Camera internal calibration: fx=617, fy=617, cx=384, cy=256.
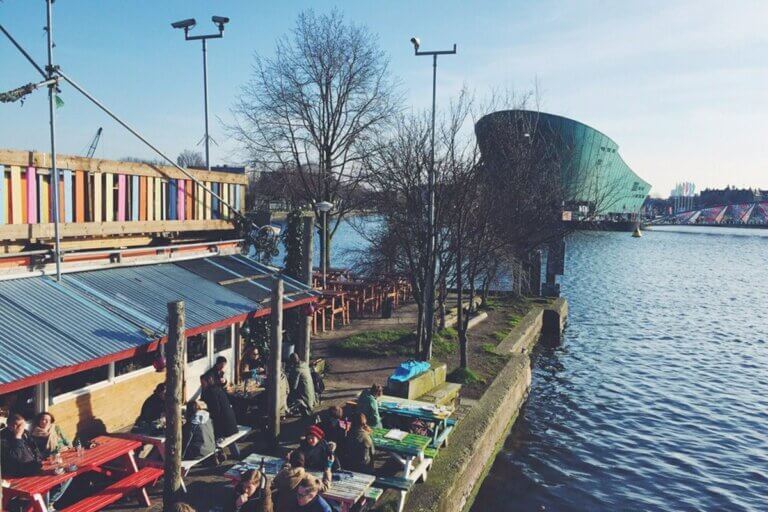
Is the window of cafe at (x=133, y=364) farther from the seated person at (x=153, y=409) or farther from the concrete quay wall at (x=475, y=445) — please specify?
the concrete quay wall at (x=475, y=445)

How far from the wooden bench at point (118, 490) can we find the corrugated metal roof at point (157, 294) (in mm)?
2096

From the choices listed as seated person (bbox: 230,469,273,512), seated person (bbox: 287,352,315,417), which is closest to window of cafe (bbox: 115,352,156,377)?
seated person (bbox: 287,352,315,417)

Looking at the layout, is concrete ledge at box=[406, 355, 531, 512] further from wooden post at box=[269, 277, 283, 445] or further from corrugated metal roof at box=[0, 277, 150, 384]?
corrugated metal roof at box=[0, 277, 150, 384]

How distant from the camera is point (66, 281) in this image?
961cm

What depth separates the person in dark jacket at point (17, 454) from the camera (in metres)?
6.80

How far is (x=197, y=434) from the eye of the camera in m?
8.44

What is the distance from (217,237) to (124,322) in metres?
5.49

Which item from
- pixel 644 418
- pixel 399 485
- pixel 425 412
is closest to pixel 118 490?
pixel 399 485

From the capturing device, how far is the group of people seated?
22.4 feet

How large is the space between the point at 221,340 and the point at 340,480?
17.2 feet

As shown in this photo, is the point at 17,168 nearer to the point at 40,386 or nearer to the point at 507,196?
the point at 40,386

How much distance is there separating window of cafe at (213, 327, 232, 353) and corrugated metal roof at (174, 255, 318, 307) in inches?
35.3

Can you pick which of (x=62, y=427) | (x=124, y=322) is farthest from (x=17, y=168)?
(x=62, y=427)

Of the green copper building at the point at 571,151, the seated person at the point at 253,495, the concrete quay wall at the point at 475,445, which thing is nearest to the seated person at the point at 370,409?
the concrete quay wall at the point at 475,445
